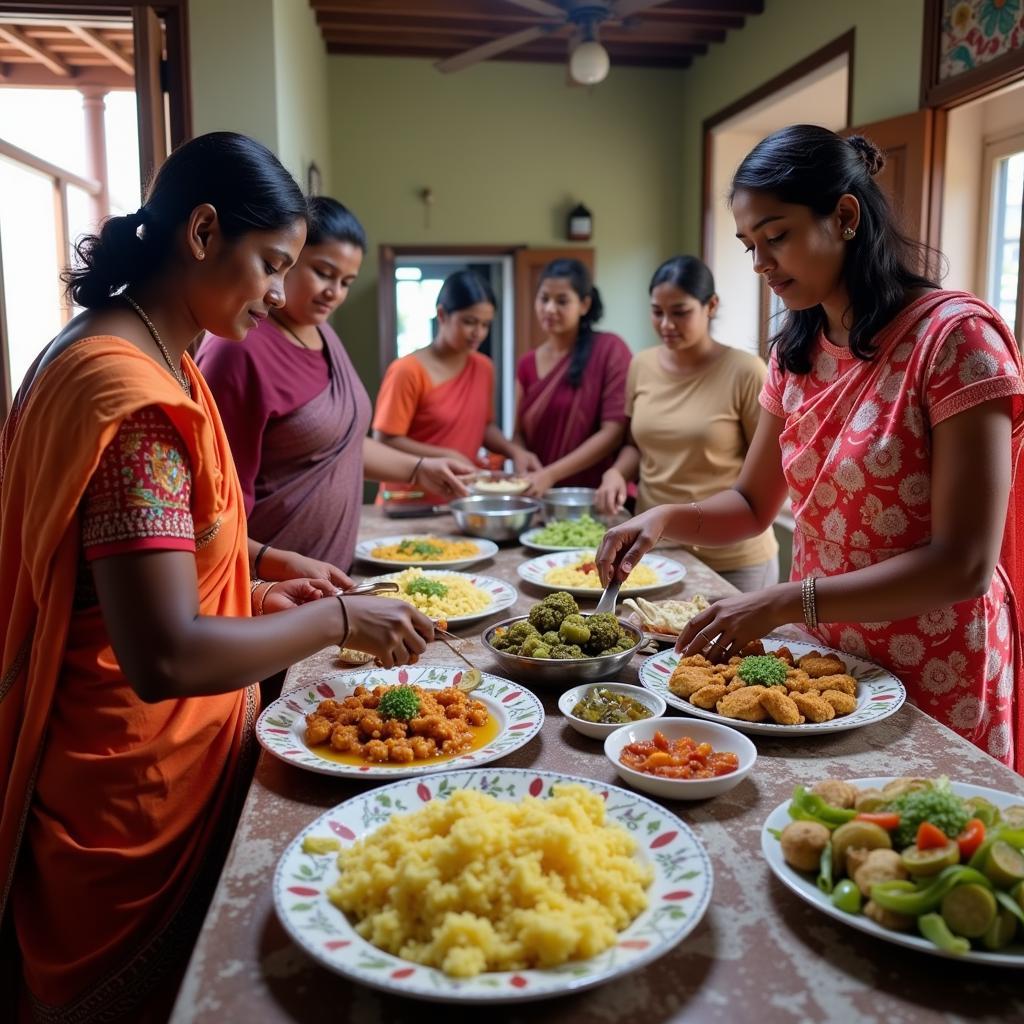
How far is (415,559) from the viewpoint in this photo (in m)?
2.47

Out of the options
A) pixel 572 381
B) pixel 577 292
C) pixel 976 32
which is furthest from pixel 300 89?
pixel 976 32

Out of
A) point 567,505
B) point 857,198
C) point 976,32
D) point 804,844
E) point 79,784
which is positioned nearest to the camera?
point 804,844

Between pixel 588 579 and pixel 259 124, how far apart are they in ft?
8.01

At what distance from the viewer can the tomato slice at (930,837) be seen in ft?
2.87

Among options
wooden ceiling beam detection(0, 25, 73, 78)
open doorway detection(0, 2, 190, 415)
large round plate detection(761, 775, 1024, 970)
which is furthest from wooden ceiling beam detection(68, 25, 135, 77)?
large round plate detection(761, 775, 1024, 970)

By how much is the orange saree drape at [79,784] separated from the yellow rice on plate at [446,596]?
0.64 m

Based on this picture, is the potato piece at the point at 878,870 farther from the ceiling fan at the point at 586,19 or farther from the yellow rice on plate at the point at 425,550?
the ceiling fan at the point at 586,19

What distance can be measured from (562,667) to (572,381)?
2.48 m

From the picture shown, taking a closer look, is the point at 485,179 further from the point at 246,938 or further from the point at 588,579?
the point at 246,938

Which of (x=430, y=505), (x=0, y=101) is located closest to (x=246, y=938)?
(x=430, y=505)

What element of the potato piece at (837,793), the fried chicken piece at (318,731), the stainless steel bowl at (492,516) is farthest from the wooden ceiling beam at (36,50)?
the potato piece at (837,793)

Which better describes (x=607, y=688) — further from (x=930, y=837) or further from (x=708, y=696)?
(x=930, y=837)

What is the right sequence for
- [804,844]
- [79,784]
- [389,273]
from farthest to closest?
[389,273], [79,784], [804,844]

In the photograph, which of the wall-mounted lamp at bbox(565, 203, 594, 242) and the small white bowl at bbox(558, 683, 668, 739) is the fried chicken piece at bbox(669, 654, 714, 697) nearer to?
the small white bowl at bbox(558, 683, 668, 739)
